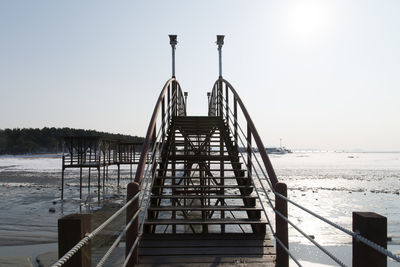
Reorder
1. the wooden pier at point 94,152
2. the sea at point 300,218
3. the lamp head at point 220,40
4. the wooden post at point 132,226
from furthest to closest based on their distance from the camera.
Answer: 1. the wooden pier at point 94,152
2. the lamp head at point 220,40
3. the sea at point 300,218
4. the wooden post at point 132,226

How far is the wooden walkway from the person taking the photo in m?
3.84

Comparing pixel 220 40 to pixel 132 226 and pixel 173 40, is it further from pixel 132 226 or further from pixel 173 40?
pixel 132 226

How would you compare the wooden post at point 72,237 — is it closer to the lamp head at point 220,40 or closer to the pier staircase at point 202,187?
the pier staircase at point 202,187

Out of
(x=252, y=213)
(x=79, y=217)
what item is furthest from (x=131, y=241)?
(x=252, y=213)

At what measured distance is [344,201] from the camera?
16.4 meters

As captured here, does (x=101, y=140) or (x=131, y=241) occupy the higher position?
(x=101, y=140)

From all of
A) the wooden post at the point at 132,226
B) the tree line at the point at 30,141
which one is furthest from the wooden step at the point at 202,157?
the tree line at the point at 30,141

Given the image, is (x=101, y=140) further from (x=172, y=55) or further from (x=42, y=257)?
(x=42, y=257)

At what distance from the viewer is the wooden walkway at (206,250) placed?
3842 millimetres

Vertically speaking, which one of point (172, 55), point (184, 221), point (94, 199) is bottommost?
point (94, 199)

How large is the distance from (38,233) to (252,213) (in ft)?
25.9

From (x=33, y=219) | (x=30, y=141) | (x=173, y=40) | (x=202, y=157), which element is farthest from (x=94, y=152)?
(x=30, y=141)

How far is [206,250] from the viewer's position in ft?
13.7

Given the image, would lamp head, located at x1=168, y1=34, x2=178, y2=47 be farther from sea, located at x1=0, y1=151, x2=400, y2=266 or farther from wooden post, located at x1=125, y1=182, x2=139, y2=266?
wooden post, located at x1=125, y1=182, x2=139, y2=266
